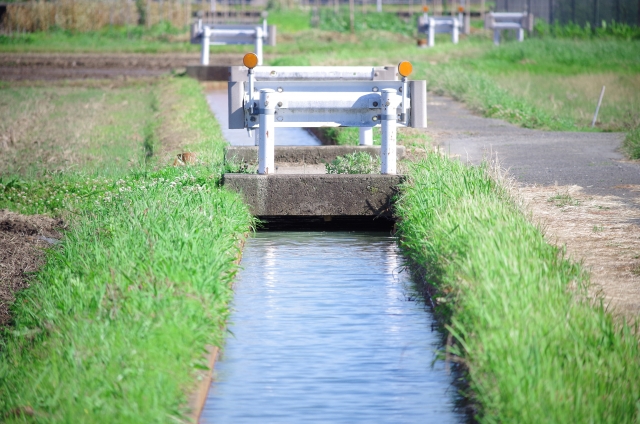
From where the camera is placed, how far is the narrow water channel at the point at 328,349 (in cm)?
559

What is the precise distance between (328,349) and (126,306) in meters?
1.22

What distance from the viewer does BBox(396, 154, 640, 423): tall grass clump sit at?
4.79 metres

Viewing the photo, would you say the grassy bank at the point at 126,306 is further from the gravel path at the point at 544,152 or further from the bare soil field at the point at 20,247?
the gravel path at the point at 544,152

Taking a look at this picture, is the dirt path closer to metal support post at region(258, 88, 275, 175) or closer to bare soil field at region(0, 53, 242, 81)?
metal support post at region(258, 88, 275, 175)

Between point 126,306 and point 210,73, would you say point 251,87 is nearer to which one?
point 126,306

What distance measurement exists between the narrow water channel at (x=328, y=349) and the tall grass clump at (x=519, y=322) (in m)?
0.26

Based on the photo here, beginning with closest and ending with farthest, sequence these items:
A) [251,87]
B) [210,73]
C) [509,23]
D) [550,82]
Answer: [251,87], [550,82], [210,73], [509,23]

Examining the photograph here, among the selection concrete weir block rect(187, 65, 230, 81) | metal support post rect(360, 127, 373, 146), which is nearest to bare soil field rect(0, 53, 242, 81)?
concrete weir block rect(187, 65, 230, 81)

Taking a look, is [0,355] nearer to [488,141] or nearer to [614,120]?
[488,141]

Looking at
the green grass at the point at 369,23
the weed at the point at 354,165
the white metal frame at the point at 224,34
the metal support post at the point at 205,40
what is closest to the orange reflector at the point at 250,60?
the weed at the point at 354,165

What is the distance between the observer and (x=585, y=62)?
102ft

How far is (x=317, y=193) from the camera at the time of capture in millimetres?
10266

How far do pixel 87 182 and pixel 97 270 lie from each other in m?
4.56

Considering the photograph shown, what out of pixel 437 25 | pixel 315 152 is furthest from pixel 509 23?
pixel 315 152
